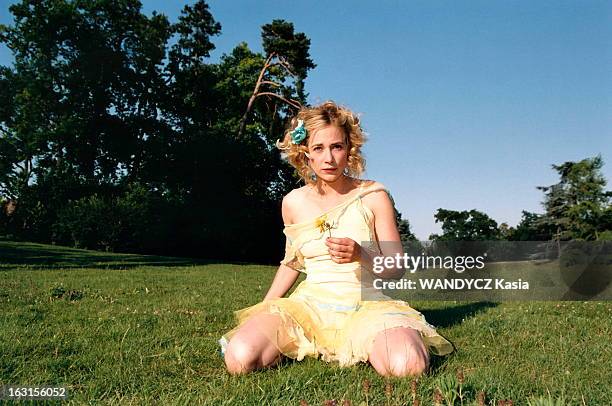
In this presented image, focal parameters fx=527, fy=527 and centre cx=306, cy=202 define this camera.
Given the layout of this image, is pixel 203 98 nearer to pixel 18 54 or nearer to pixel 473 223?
pixel 18 54

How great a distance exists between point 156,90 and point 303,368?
36619mm

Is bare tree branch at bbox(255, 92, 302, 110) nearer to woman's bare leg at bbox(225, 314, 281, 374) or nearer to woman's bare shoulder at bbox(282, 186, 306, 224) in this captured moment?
woman's bare shoulder at bbox(282, 186, 306, 224)

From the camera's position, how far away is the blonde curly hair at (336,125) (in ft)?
15.9

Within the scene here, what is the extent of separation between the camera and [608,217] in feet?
169

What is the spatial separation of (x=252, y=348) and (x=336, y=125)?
2095 mm

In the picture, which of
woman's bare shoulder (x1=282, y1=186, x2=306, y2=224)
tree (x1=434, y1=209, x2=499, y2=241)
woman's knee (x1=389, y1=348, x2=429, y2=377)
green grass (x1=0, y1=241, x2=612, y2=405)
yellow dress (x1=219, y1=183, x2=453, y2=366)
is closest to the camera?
green grass (x1=0, y1=241, x2=612, y2=405)

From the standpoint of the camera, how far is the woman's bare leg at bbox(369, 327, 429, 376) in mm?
3672

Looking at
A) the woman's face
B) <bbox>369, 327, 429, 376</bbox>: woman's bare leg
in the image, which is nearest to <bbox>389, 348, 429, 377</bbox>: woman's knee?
<bbox>369, 327, 429, 376</bbox>: woman's bare leg

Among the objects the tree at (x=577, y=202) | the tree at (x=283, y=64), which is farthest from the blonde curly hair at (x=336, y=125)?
the tree at (x=577, y=202)

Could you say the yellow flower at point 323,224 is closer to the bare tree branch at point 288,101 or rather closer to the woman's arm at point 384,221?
the woman's arm at point 384,221

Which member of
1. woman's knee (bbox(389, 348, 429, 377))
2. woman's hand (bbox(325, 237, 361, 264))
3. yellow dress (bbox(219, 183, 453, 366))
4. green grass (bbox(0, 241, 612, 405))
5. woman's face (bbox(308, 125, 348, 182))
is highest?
woman's face (bbox(308, 125, 348, 182))

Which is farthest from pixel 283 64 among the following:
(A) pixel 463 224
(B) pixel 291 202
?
(B) pixel 291 202

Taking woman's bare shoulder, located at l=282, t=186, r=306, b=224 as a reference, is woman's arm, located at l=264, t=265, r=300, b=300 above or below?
below

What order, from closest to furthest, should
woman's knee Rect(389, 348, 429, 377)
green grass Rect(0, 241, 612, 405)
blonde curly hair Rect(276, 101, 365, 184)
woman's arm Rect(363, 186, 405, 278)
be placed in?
green grass Rect(0, 241, 612, 405), woman's knee Rect(389, 348, 429, 377), woman's arm Rect(363, 186, 405, 278), blonde curly hair Rect(276, 101, 365, 184)
